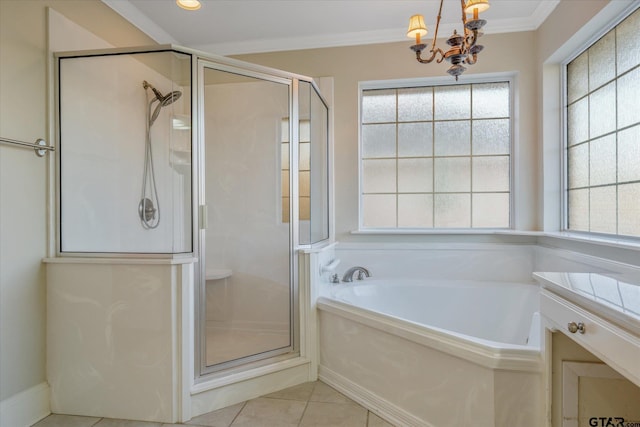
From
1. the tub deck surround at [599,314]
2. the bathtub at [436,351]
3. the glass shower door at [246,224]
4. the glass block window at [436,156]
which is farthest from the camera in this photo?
the glass block window at [436,156]

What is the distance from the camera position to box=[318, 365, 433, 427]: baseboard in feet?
5.47

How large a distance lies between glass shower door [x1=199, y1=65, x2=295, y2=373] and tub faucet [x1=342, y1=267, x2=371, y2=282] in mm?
554

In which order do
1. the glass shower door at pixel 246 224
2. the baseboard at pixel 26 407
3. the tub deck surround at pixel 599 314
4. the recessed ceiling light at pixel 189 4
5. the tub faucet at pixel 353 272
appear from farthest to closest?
the tub faucet at pixel 353 272
the recessed ceiling light at pixel 189 4
the glass shower door at pixel 246 224
the baseboard at pixel 26 407
the tub deck surround at pixel 599 314

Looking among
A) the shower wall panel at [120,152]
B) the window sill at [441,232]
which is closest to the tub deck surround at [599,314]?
the window sill at [441,232]

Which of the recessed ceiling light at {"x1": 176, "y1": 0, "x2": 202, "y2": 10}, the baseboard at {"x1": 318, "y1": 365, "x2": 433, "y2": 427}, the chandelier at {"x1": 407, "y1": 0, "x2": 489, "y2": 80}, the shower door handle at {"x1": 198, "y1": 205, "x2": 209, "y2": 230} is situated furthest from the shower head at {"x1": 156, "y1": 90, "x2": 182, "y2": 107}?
the baseboard at {"x1": 318, "y1": 365, "x2": 433, "y2": 427}

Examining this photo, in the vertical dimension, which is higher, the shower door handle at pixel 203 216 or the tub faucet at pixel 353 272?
the shower door handle at pixel 203 216

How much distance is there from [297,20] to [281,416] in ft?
8.25

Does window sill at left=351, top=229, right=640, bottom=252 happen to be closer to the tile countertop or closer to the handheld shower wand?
the tile countertop

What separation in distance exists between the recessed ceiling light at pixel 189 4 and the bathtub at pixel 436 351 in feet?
6.72

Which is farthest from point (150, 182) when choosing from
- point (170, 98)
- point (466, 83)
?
point (466, 83)

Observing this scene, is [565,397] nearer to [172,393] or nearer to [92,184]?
[172,393]

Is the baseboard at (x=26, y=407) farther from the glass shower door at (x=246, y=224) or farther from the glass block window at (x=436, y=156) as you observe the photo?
the glass block window at (x=436, y=156)

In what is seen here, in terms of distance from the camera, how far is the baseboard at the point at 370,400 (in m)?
1.67

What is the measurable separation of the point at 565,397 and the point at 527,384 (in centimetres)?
16
